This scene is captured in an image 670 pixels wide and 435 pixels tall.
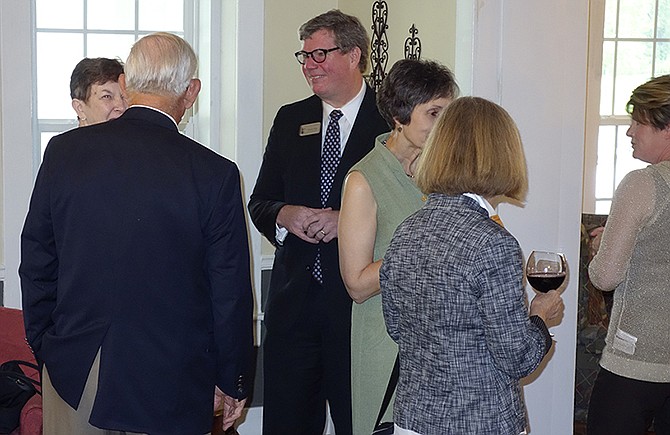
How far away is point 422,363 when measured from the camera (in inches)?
83.8

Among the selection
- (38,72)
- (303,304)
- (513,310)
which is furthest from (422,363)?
(38,72)

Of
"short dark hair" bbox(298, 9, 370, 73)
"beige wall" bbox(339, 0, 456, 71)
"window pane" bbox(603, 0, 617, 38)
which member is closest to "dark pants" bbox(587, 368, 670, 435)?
"short dark hair" bbox(298, 9, 370, 73)

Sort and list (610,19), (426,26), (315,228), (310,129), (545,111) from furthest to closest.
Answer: (610,19)
(426,26)
(545,111)
(310,129)
(315,228)

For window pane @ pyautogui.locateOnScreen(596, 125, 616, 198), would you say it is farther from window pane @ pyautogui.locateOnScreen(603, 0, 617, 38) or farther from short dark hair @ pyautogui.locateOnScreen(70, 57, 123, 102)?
short dark hair @ pyautogui.locateOnScreen(70, 57, 123, 102)

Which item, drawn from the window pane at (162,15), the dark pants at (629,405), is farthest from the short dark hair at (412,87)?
the window pane at (162,15)

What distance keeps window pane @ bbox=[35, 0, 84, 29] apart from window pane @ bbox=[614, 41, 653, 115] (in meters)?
3.68

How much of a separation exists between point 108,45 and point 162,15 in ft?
0.98

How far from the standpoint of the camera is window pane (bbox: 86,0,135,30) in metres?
4.33

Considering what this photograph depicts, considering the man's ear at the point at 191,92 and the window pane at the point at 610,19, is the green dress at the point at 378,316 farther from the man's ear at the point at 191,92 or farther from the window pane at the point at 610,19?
the window pane at the point at 610,19

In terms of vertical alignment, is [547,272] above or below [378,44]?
Result: below

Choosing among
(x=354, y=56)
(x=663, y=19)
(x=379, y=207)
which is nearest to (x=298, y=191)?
(x=354, y=56)

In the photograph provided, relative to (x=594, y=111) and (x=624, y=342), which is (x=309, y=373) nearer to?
(x=624, y=342)

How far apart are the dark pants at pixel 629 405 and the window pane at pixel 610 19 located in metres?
4.01

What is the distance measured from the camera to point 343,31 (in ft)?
11.0
